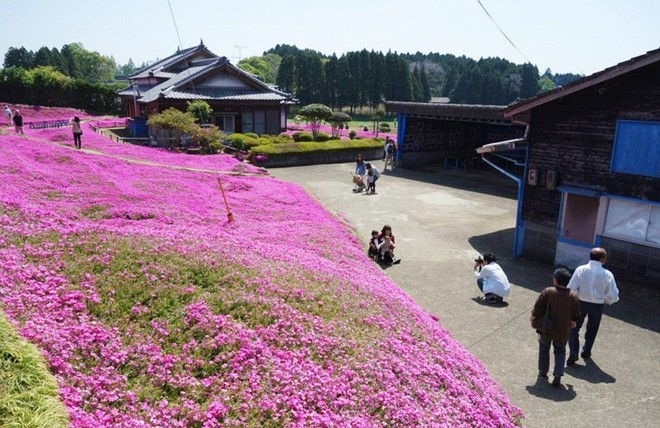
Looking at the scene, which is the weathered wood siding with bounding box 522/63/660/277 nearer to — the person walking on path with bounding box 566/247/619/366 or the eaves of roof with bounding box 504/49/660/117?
the eaves of roof with bounding box 504/49/660/117

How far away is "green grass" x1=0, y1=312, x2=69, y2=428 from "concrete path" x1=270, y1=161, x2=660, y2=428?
6.87 meters

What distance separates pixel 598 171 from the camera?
14.9m

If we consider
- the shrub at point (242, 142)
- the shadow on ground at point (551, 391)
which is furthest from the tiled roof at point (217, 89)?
the shadow on ground at point (551, 391)

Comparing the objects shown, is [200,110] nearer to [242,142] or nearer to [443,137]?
[242,142]

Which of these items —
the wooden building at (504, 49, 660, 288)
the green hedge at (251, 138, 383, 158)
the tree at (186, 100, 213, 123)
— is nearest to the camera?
the wooden building at (504, 49, 660, 288)

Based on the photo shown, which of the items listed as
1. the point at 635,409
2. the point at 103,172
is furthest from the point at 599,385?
the point at 103,172

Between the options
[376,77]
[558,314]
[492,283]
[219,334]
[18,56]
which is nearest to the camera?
[219,334]

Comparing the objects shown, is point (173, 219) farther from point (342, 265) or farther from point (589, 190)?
point (589, 190)

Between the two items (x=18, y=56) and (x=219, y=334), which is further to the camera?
(x=18, y=56)

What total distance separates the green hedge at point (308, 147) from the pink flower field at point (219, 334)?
21.2 metres

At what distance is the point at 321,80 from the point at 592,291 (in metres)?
88.0

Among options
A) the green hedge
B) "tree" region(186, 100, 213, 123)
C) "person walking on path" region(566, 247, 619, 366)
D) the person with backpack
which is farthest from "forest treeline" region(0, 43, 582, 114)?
"person walking on path" region(566, 247, 619, 366)

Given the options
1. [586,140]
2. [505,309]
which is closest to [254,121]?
[586,140]

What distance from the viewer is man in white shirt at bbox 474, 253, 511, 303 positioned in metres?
12.8
